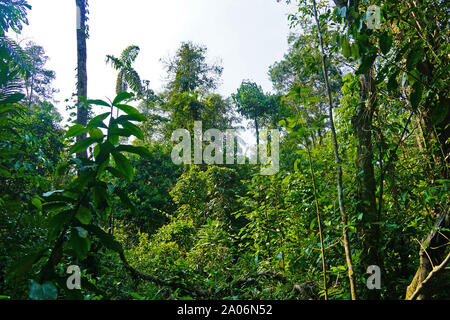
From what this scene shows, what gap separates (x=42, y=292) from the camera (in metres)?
0.58

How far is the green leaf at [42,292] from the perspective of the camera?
0.57 meters

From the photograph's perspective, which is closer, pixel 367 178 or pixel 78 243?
pixel 78 243

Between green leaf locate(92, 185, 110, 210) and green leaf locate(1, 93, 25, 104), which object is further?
green leaf locate(1, 93, 25, 104)

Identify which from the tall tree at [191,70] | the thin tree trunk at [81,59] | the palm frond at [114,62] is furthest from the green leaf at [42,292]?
the tall tree at [191,70]

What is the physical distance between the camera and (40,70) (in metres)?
16.1

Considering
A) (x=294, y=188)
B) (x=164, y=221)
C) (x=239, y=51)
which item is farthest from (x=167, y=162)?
(x=294, y=188)

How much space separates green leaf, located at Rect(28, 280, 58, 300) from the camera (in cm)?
57

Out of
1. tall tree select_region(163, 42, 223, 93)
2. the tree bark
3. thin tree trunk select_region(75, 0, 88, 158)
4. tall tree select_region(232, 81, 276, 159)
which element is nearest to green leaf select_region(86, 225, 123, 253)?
the tree bark

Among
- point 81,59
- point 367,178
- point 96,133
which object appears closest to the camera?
point 96,133

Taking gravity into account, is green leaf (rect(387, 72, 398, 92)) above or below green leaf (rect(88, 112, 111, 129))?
above

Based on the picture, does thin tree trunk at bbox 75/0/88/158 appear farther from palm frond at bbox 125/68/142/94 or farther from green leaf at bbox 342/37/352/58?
green leaf at bbox 342/37/352/58

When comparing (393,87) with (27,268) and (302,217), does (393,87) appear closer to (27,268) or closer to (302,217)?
(27,268)

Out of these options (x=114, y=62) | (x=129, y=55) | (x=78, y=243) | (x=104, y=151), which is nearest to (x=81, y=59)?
(x=114, y=62)

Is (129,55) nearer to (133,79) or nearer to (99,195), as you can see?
(133,79)
